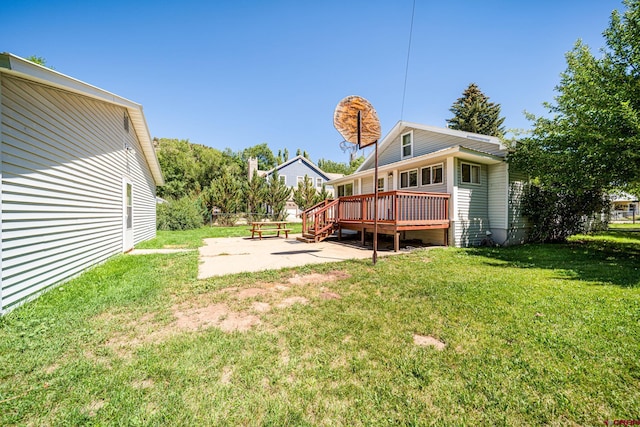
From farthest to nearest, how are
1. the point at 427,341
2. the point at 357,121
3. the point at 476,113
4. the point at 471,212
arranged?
the point at 476,113 → the point at 471,212 → the point at 357,121 → the point at 427,341

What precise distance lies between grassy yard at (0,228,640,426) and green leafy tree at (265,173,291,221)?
18.7 meters

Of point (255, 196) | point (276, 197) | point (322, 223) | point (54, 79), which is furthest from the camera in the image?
point (276, 197)

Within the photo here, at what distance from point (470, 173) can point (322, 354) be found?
1020 cm

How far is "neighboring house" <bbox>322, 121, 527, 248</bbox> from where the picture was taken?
899 cm

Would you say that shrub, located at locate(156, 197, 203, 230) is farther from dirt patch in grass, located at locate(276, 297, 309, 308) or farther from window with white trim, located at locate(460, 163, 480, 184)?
window with white trim, located at locate(460, 163, 480, 184)

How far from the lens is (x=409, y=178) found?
11.8m

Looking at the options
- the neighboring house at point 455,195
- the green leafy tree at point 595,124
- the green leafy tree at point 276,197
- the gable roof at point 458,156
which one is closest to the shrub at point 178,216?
the green leafy tree at point 276,197

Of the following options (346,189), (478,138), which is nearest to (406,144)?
(478,138)

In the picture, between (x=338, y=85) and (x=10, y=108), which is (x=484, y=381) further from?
(x=338, y=85)

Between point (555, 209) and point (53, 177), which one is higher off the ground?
point (53, 177)

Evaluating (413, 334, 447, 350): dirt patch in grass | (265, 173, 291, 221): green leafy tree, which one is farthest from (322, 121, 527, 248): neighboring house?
(265, 173, 291, 221): green leafy tree

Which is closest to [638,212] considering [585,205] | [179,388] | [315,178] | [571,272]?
[585,205]

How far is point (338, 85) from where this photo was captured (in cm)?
1321

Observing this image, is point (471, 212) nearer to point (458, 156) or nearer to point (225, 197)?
point (458, 156)
